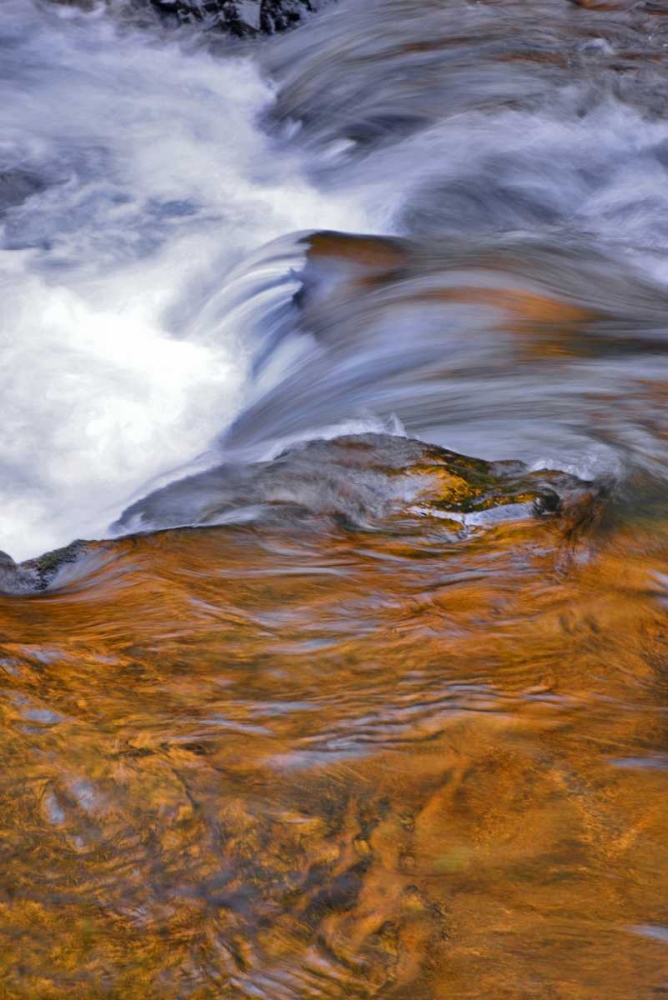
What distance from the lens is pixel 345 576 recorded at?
110 inches

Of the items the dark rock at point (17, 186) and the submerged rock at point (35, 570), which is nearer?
the submerged rock at point (35, 570)

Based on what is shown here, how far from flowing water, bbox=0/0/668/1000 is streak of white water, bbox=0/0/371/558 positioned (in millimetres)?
31

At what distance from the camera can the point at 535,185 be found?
22.1 ft

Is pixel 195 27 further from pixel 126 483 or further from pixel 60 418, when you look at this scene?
pixel 126 483

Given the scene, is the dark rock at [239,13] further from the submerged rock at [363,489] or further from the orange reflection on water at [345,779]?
the orange reflection on water at [345,779]

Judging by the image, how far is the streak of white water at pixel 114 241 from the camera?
4.57 metres

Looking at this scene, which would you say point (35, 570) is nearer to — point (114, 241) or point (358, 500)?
point (358, 500)

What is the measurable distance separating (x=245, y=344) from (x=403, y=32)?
4.44 metres

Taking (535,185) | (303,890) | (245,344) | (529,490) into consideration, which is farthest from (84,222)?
(303,890)

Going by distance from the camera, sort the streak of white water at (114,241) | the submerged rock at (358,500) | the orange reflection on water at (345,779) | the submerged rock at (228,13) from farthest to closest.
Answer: the submerged rock at (228,13), the streak of white water at (114,241), the submerged rock at (358,500), the orange reflection on water at (345,779)

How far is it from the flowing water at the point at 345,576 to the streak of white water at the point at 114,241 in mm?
31

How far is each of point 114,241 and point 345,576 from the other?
4.49 metres

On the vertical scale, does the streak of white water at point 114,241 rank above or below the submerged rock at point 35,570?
above

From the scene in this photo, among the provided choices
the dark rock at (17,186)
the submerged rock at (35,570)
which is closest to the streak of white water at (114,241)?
the dark rock at (17,186)
